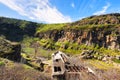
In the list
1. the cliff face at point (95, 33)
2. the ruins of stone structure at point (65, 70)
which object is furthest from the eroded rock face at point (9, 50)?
the cliff face at point (95, 33)

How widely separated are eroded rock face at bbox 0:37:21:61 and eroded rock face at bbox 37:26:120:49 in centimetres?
11648

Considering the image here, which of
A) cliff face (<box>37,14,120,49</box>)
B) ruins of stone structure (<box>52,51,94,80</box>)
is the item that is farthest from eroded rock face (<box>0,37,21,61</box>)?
cliff face (<box>37,14,120,49</box>)

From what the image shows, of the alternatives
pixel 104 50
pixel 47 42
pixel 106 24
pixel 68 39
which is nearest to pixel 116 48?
pixel 104 50

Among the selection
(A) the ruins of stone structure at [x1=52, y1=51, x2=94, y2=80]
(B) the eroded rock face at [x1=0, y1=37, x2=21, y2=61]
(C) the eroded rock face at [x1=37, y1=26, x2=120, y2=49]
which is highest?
(C) the eroded rock face at [x1=37, y1=26, x2=120, y2=49]

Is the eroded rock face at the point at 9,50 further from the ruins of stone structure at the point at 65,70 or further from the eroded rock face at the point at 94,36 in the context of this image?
the eroded rock face at the point at 94,36

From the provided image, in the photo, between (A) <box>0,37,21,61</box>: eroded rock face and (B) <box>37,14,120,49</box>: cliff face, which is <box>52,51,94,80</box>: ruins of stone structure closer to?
(A) <box>0,37,21,61</box>: eroded rock face

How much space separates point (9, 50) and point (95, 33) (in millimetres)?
135577

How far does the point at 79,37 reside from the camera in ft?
593

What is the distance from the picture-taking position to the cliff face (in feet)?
529

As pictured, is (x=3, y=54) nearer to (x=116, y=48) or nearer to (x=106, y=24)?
(x=116, y=48)

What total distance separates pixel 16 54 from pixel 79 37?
138285mm

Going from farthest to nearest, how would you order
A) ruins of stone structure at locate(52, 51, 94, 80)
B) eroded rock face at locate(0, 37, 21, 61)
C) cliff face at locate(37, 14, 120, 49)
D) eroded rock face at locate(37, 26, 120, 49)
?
cliff face at locate(37, 14, 120, 49), eroded rock face at locate(37, 26, 120, 49), eroded rock face at locate(0, 37, 21, 61), ruins of stone structure at locate(52, 51, 94, 80)

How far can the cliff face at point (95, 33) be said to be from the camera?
6354 inches

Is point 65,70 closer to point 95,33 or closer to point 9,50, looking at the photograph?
point 9,50
